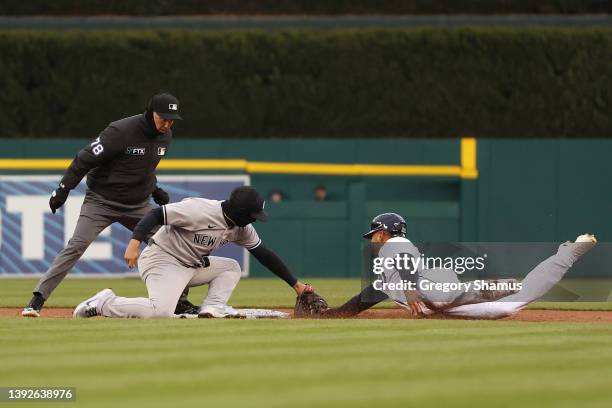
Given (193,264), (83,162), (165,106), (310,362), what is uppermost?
(165,106)

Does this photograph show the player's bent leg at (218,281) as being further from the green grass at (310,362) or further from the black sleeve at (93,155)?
the black sleeve at (93,155)

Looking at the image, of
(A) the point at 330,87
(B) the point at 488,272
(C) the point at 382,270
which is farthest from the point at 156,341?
(A) the point at 330,87

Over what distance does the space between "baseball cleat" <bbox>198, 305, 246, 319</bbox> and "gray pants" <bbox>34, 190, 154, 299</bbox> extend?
3.22ft

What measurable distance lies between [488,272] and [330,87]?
1052 cm

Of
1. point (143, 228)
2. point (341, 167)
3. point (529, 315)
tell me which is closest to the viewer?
point (143, 228)

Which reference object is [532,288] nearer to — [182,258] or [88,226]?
[182,258]

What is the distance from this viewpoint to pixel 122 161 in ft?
31.0

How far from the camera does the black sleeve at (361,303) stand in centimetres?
904

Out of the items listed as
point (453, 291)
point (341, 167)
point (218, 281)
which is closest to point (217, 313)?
point (218, 281)

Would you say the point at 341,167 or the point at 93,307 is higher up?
the point at 341,167

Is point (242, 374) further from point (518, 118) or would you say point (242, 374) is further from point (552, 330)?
point (518, 118)

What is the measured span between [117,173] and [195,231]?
2.96 feet

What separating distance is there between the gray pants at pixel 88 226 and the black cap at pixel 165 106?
79cm

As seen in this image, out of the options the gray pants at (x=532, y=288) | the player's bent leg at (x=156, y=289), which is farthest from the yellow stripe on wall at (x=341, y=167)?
the gray pants at (x=532, y=288)
